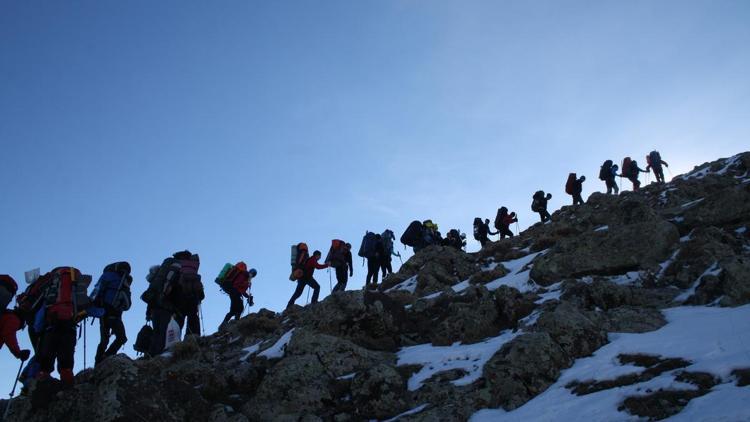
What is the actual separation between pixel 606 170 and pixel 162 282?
24087 millimetres

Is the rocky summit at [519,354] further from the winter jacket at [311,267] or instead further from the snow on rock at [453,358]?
the winter jacket at [311,267]

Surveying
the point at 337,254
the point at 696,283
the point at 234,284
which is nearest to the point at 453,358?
the point at 696,283

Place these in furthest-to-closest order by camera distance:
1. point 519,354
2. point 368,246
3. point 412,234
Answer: point 412,234 < point 368,246 < point 519,354

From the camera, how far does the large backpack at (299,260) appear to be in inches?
603

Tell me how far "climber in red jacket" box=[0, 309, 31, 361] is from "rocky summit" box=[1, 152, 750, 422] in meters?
0.72

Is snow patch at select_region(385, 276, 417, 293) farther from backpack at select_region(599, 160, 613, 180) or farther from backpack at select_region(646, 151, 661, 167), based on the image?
backpack at select_region(646, 151, 661, 167)

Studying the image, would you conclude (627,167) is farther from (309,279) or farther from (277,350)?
(277,350)

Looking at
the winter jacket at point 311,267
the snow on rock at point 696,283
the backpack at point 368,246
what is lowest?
the snow on rock at point 696,283

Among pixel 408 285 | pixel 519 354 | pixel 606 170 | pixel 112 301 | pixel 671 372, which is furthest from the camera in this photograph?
pixel 606 170

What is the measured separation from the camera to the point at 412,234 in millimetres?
21625

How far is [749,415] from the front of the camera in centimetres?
424

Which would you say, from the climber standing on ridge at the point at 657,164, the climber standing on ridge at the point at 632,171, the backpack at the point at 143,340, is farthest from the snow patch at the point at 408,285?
the climber standing on ridge at the point at 657,164

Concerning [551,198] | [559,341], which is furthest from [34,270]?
[551,198]

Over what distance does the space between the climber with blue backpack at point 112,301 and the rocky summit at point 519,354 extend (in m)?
Result: 0.98
